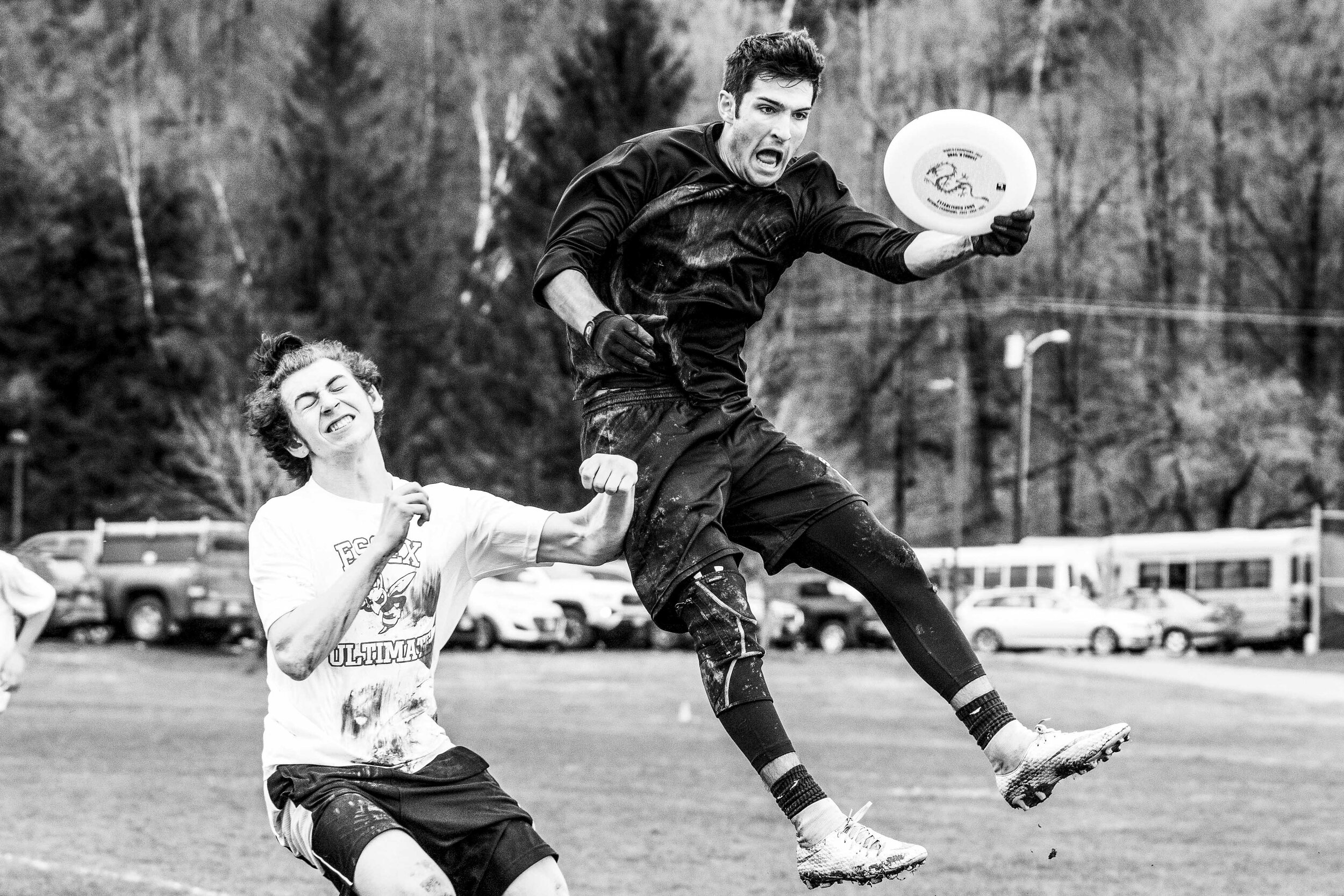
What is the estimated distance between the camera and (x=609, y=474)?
5.50 m

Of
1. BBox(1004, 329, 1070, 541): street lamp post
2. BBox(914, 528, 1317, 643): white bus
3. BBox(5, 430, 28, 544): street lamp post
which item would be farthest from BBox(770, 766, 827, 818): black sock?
BBox(5, 430, 28, 544): street lamp post

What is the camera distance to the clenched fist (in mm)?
5492

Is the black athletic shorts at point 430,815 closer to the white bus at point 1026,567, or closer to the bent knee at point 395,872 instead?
the bent knee at point 395,872

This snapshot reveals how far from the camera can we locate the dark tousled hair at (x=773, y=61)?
19.3 ft

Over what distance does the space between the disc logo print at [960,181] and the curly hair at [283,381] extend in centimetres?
178

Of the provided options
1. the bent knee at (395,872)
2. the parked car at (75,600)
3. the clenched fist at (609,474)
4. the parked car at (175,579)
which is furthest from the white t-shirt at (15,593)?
the parked car at (75,600)

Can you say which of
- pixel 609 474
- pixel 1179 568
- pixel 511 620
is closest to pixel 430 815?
pixel 609 474

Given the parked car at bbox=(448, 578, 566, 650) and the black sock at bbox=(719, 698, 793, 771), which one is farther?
the parked car at bbox=(448, 578, 566, 650)

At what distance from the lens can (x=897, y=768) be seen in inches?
743

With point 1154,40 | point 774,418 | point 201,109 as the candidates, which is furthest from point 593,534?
point 201,109

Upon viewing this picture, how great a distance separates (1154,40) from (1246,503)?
12679 millimetres

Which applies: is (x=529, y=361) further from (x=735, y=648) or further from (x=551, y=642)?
(x=735, y=648)

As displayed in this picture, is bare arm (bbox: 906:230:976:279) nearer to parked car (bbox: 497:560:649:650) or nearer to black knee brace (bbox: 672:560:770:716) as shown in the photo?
black knee brace (bbox: 672:560:770:716)

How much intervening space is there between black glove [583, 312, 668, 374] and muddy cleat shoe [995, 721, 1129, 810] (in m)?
1.67
